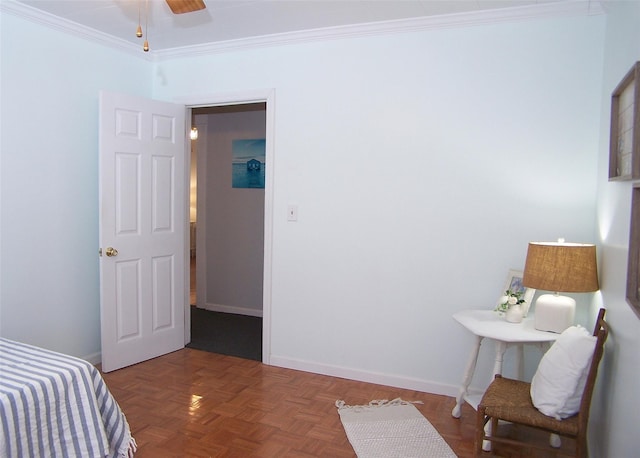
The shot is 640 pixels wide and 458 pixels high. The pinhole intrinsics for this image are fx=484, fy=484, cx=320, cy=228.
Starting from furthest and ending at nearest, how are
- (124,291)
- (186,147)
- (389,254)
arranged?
(186,147)
(124,291)
(389,254)

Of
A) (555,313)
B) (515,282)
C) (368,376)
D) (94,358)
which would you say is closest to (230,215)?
(94,358)

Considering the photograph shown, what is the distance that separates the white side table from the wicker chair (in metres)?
0.22

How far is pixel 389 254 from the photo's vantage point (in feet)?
10.6

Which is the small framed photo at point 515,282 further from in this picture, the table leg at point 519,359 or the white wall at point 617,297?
the white wall at point 617,297

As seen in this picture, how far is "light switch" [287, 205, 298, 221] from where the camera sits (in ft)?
11.4

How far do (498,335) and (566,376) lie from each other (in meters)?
0.45

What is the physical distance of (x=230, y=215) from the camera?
16.7 ft

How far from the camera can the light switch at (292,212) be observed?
11.4ft

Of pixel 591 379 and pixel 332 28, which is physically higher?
pixel 332 28

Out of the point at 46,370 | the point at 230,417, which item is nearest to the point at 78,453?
the point at 46,370

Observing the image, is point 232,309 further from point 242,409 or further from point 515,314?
point 515,314

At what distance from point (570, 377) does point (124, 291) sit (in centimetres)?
285

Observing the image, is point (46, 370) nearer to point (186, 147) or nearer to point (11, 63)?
point (11, 63)

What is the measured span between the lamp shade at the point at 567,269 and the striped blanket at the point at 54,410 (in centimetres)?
209
